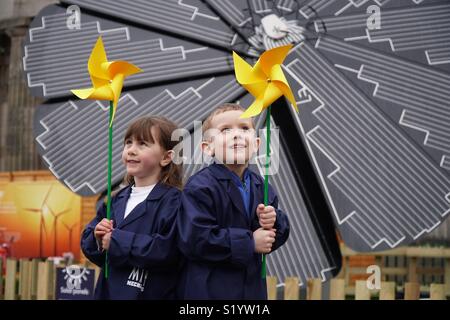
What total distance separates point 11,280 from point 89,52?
67.7 inches

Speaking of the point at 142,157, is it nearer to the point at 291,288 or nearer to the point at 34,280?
the point at 291,288

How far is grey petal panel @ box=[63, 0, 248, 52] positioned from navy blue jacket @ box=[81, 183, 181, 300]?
1.89m

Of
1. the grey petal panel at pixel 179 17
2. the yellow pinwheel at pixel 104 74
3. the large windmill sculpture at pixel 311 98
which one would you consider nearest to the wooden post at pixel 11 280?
the large windmill sculpture at pixel 311 98

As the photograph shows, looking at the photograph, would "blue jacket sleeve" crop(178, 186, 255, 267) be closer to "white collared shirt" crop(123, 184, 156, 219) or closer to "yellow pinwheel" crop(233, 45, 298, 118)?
"white collared shirt" crop(123, 184, 156, 219)

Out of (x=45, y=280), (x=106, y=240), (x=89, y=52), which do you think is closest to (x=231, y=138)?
(x=106, y=240)

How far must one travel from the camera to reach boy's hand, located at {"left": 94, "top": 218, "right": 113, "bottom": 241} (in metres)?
2.32

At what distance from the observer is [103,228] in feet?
7.62

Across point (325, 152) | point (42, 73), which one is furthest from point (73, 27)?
point (325, 152)

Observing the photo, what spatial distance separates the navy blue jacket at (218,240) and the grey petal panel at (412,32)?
1.90 m

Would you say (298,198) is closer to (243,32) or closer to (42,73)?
(243,32)

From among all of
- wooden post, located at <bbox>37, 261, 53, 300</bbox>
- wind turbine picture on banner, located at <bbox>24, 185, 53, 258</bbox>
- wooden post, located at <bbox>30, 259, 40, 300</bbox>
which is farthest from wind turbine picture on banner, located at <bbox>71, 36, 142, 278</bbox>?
wind turbine picture on banner, located at <bbox>24, 185, 53, 258</bbox>

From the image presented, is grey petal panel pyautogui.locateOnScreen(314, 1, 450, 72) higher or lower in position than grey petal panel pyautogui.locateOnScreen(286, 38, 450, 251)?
higher

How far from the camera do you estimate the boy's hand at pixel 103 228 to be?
232 cm

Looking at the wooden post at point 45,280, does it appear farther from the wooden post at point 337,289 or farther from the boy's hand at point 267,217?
the boy's hand at point 267,217
